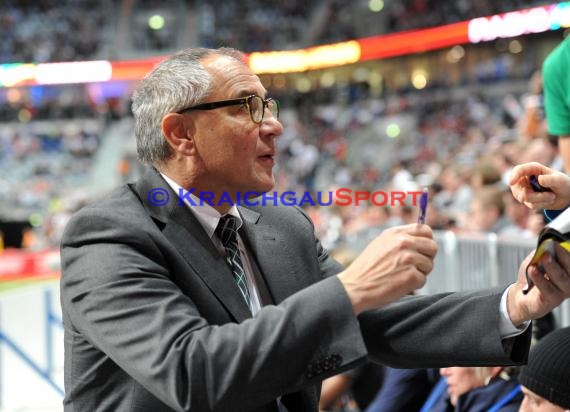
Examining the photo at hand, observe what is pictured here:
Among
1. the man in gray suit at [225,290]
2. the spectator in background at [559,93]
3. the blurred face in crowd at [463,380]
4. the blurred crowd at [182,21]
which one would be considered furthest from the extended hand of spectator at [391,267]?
the blurred crowd at [182,21]

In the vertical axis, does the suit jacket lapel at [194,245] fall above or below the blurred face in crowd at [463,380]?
above

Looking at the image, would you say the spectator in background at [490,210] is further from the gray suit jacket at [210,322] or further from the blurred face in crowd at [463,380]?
the gray suit jacket at [210,322]

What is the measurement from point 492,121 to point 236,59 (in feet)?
77.2

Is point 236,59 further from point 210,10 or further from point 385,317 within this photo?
point 210,10

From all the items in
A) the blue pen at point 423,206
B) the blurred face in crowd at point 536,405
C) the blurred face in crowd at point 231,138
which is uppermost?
the blurred face in crowd at point 231,138

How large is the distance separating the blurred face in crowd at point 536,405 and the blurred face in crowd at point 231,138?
94cm

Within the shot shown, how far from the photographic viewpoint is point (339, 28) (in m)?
35.0

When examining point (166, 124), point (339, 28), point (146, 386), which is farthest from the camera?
point (339, 28)

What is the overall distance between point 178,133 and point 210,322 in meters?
0.48

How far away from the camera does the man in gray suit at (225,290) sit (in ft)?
5.47

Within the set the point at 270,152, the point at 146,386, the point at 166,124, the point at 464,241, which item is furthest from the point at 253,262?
the point at 464,241

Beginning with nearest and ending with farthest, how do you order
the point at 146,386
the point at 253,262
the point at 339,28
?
the point at 146,386 < the point at 253,262 < the point at 339,28

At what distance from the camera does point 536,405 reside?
2316mm

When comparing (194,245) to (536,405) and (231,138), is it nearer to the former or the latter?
(231,138)
